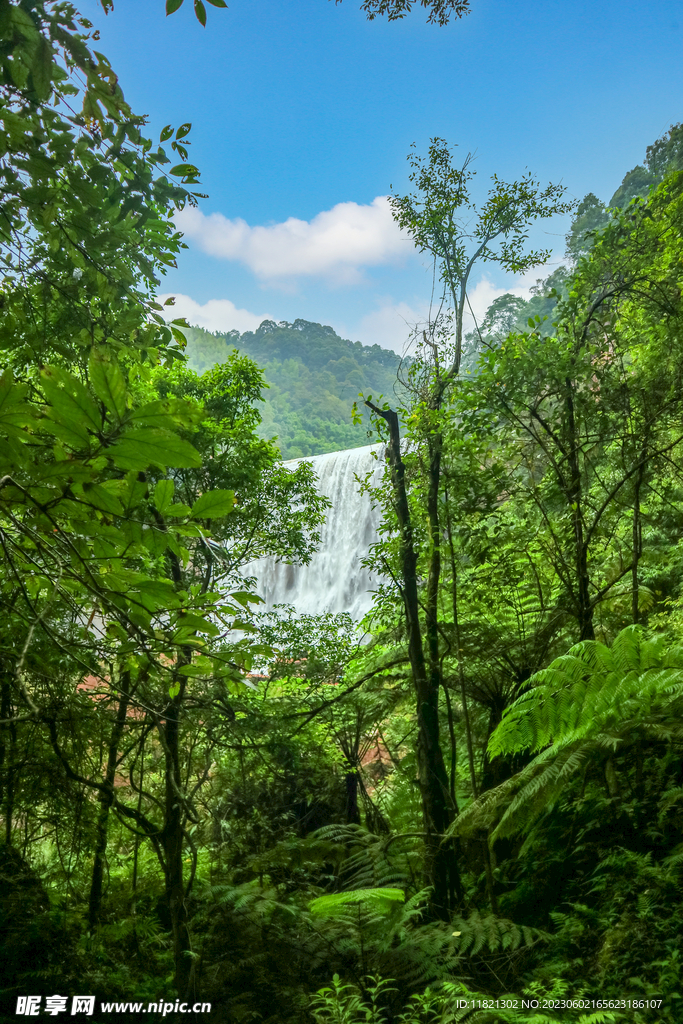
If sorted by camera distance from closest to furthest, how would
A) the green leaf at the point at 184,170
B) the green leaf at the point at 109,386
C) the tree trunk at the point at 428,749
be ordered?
the green leaf at the point at 109,386 < the green leaf at the point at 184,170 < the tree trunk at the point at 428,749

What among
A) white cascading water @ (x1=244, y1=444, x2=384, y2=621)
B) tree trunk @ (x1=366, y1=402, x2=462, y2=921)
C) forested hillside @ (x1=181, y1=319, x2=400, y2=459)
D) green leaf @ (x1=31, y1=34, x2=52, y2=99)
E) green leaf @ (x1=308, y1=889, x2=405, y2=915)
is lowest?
green leaf @ (x1=308, y1=889, x2=405, y2=915)

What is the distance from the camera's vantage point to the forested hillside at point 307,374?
81.0 ft

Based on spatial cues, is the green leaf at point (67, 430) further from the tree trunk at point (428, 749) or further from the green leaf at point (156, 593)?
the tree trunk at point (428, 749)

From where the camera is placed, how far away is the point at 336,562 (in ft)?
44.9

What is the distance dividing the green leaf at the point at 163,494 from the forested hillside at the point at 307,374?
73.2ft

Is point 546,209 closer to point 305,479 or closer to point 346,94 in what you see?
point 346,94

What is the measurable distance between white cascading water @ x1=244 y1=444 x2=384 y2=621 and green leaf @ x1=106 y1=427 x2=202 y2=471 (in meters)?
12.5

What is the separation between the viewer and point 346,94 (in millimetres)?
3949

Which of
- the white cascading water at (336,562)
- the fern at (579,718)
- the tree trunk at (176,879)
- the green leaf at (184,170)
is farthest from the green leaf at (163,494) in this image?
the white cascading water at (336,562)

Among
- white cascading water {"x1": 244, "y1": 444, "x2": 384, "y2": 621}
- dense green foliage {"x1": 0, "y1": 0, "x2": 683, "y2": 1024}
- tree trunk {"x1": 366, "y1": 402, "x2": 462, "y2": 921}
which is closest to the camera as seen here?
dense green foliage {"x1": 0, "y1": 0, "x2": 683, "y2": 1024}

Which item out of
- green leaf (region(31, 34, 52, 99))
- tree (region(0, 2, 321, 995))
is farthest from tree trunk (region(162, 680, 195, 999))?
green leaf (region(31, 34, 52, 99))

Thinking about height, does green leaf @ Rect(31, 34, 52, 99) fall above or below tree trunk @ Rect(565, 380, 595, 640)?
above

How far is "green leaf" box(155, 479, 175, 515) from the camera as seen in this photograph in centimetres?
75

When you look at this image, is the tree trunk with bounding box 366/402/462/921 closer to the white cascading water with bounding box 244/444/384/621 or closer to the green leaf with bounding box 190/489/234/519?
the green leaf with bounding box 190/489/234/519
